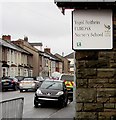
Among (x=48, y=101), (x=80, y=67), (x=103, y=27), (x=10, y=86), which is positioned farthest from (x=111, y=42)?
(x=10, y=86)

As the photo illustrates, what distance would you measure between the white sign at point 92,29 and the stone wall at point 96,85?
0.15 meters

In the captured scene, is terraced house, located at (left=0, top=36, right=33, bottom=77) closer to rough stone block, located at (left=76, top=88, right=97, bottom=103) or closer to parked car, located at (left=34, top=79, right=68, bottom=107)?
parked car, located at (left=34, top=79, right=68, bottom=107)

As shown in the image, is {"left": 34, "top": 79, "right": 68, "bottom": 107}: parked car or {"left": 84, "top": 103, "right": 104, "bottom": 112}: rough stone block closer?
{"left": 84, "top": 103, "right": 104, "bottom": 112}: rough stone block

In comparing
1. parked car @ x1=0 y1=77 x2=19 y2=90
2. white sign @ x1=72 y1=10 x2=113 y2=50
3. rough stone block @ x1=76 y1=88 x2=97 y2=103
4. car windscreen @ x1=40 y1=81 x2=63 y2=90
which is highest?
white sign @ x1=72 y1=10 x2=113 y2=50

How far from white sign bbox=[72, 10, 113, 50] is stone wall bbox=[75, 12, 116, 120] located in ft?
0.49

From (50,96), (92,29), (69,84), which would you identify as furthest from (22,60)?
(92,29)

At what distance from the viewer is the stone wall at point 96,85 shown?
8805 millimetres

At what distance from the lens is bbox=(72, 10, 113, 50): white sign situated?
8867 mm

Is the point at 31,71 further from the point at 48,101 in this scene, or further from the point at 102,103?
the point at 102,103

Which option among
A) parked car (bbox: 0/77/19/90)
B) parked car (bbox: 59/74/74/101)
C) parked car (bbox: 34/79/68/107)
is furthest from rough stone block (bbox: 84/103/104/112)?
parked car (bbox: 0/77/19/90)

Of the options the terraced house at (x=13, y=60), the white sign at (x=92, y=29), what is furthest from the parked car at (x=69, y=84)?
the terraced house at (x=13, y=60)

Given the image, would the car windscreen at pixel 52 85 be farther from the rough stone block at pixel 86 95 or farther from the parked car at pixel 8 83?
the parked car at pixel 8 83

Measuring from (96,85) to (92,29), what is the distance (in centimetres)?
137

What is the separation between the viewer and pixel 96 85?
29.0 ft
